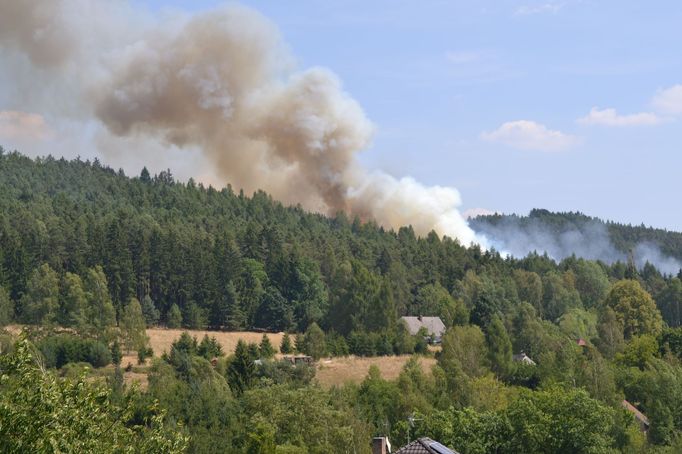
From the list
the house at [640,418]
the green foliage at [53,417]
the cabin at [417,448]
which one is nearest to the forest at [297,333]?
the green foliage at [53,417]

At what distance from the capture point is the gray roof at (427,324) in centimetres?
12629

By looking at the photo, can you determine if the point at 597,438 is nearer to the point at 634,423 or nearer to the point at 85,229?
the point at 634,423

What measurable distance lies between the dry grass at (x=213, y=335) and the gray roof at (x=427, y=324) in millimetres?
14807

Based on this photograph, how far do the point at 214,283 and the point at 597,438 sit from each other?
231ft

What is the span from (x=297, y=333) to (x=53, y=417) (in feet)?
316

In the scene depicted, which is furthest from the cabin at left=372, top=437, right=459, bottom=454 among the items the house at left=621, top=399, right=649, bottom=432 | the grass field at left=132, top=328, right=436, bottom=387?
the grass field at left=132, top=328, right=436, bottom=387

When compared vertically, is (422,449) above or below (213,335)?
below

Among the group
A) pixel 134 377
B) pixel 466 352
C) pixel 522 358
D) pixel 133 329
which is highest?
pixel 133 329

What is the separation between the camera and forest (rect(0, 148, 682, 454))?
190 feet

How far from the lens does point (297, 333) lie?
120 meters

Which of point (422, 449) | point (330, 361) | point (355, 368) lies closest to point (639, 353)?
point (355, 368)

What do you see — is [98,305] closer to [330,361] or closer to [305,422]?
[330,361]

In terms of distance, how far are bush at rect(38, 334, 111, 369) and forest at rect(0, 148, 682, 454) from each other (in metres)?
0.25

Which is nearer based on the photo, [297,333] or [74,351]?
[74,351]
